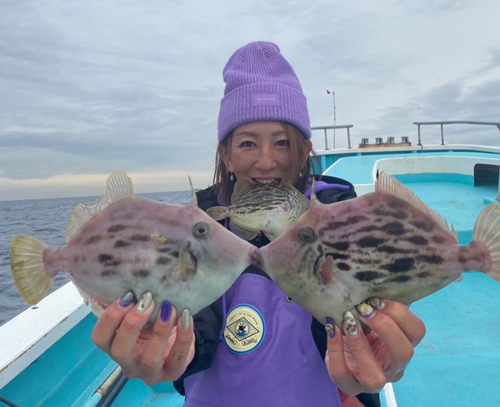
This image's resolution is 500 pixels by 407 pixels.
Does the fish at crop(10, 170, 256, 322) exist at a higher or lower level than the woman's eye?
lower

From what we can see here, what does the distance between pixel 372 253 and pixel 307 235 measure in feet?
0.70

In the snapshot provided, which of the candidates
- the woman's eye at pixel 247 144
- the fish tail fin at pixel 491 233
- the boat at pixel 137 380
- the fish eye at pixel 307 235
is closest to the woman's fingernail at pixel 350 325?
the fish eye at pixel 307 235

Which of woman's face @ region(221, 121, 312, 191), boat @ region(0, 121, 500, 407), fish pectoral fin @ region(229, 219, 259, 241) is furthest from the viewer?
boat @ region(0, 121, 500, 407)

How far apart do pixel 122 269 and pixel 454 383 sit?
2551 mm

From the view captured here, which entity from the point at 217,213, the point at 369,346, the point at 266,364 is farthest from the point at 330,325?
the point at 217,213

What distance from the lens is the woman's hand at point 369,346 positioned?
3.89ft

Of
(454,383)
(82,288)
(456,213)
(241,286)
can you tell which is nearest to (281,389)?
(241,286)

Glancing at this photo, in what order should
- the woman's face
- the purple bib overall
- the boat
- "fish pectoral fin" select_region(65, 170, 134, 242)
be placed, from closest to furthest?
"fish pectoral fin" select_region(65, 170, 134, 242)
the purple bib overall
the woman's face
the boat

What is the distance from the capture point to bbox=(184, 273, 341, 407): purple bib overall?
1.62 m

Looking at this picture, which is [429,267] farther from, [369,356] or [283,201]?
[283,201]

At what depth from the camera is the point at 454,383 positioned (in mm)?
2656

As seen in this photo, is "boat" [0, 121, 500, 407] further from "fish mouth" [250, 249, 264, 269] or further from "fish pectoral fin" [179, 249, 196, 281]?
"fish mouth" [250, 249, 264, 269]

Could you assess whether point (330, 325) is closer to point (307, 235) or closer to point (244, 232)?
point (307, 235)

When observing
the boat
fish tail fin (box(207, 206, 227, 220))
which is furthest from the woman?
the boat
